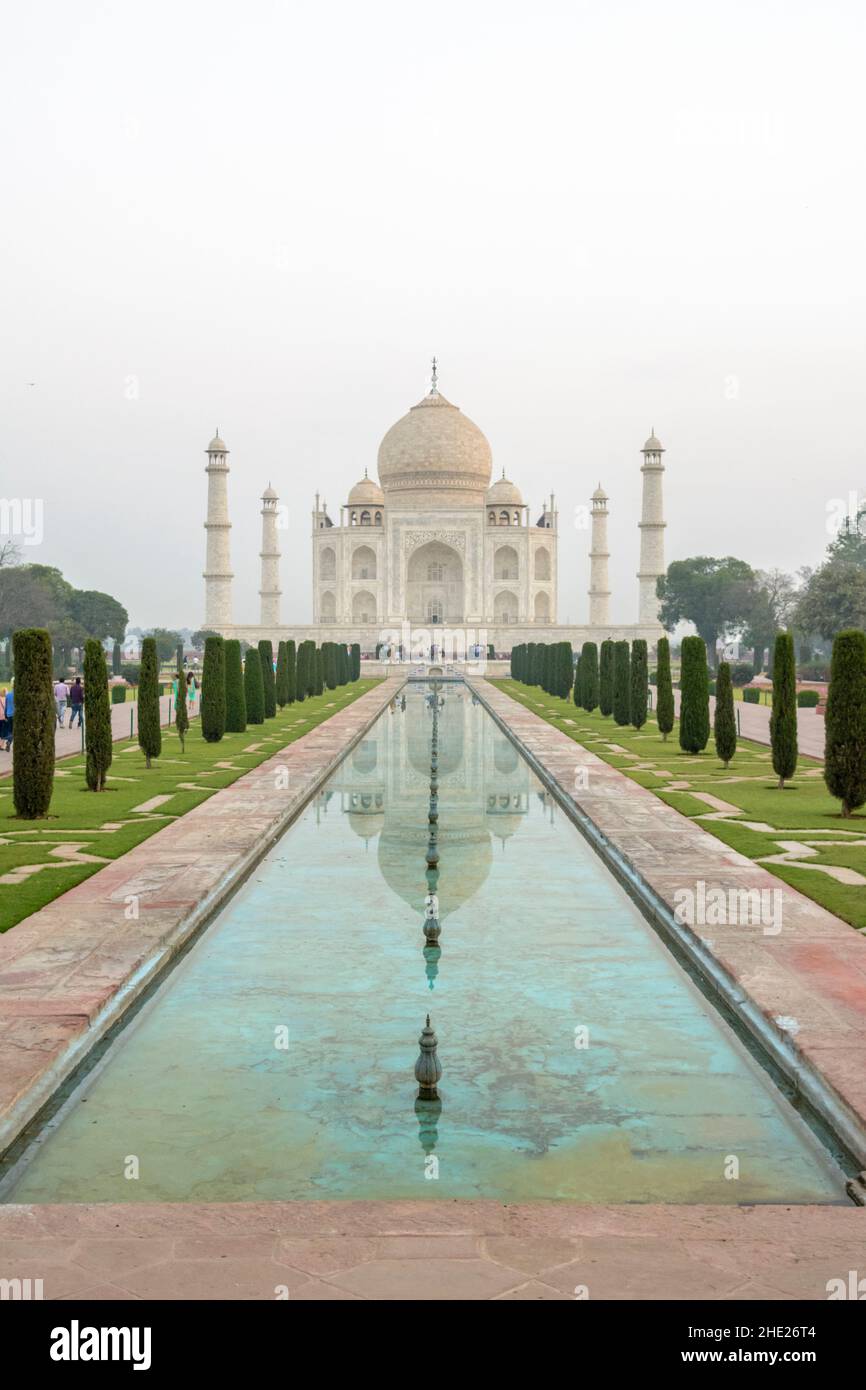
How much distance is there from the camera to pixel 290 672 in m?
22.9

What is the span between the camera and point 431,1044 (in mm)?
3885

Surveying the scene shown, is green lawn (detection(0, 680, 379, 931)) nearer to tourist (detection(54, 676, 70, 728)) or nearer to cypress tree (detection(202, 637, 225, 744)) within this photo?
cypress tree (detection(202, 637, 225, 744))

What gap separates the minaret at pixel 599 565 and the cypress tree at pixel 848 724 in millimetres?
39064

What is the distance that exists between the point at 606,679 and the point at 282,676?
5.39 metres

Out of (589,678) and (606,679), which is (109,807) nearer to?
(606,679)

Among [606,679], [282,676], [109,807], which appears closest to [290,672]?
[282,676]

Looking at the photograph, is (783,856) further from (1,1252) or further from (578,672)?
(578,672)

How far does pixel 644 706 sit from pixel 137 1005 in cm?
1356

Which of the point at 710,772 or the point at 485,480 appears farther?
the point at 485,480

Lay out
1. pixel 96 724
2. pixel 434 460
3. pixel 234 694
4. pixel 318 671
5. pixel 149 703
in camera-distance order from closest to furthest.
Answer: pixel 96 724, pixel 149 703, pixel 234 694, pixel 318 671, pixel 434 460

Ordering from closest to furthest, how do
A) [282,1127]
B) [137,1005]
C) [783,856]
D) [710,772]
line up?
[282,1127], [137,1005], [783,856], [710,772]

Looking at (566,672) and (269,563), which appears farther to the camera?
(269,563)

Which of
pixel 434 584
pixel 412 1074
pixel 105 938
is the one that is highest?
pixel 434 584
